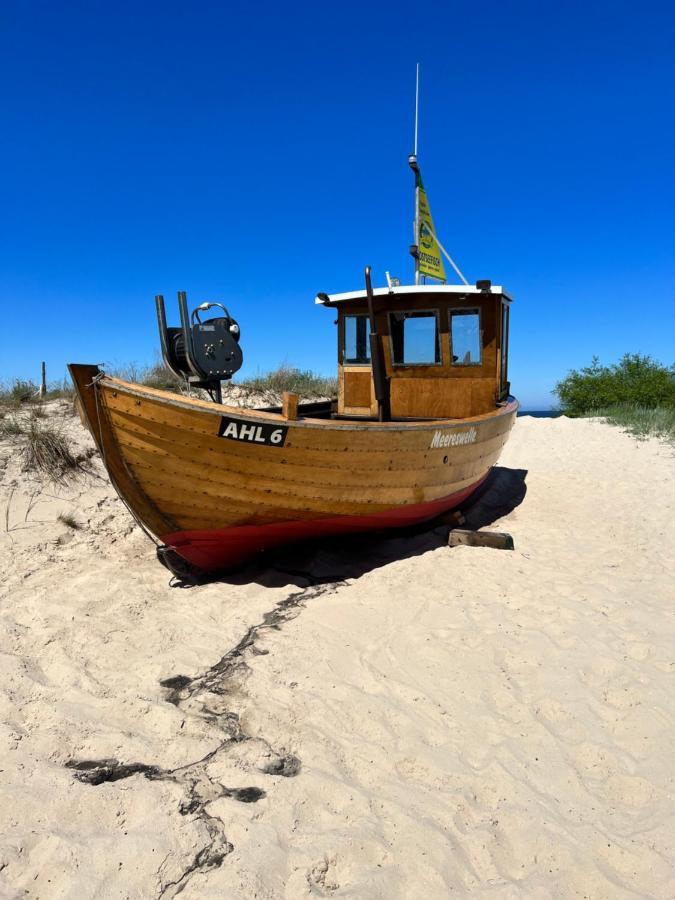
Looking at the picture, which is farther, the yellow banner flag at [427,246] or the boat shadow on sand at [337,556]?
the yellow banner flag at [427,246]

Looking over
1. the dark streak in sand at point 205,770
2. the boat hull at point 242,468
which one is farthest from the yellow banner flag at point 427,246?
the dark streak in sand at point 205,770

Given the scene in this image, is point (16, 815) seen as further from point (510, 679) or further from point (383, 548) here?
point (383, 548)

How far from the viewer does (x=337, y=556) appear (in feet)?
18.1

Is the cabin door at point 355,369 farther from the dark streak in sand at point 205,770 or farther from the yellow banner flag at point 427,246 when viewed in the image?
the dark streak in sand at point 205,770

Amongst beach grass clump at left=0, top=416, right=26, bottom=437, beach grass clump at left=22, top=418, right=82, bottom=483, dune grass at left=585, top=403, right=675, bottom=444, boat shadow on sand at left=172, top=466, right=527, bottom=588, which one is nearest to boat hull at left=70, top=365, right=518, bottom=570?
boat shadow on sand at left=172, top=466, right=527, bottom=588

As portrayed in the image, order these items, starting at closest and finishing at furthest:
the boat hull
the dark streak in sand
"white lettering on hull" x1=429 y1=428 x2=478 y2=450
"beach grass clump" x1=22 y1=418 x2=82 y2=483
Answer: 1. the dark streak in sand
2. the boat hull
3. "white lettering on hull" x1=429 y1=428 x2=478 y2=450
4. "beach grass clump" x1=22 y1=418 x2=82 y2=483

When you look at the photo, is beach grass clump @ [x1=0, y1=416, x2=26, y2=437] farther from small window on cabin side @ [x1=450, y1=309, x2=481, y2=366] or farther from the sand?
small window on cabin side @ [x1=450, y1=309, x2=481, y2=366]

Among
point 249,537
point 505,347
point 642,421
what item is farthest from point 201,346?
point 642,421

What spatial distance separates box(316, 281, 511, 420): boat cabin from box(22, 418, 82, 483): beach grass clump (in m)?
3.74

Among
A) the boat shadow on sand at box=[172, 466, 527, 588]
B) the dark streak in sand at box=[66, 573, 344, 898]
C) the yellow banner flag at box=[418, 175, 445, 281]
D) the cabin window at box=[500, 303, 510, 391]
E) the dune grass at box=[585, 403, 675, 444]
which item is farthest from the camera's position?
the dune grass at box=[585, 403, 675, 444]

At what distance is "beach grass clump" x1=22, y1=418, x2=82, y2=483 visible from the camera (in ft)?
22.1

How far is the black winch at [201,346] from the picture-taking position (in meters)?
4.56

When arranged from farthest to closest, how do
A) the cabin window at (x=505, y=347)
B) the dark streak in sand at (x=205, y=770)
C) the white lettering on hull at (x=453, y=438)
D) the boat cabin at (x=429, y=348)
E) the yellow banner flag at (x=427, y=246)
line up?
the cabin window at (x=505, y=347) → the yellow banner flag at (x=427, y=246) → the boat cabin at (x=429, y=348) → the white lettering on hull at (x=453, y=438) → the dark streak in sand at (x=205, y=770)

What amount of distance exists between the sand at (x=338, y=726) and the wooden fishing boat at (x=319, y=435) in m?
0.60
